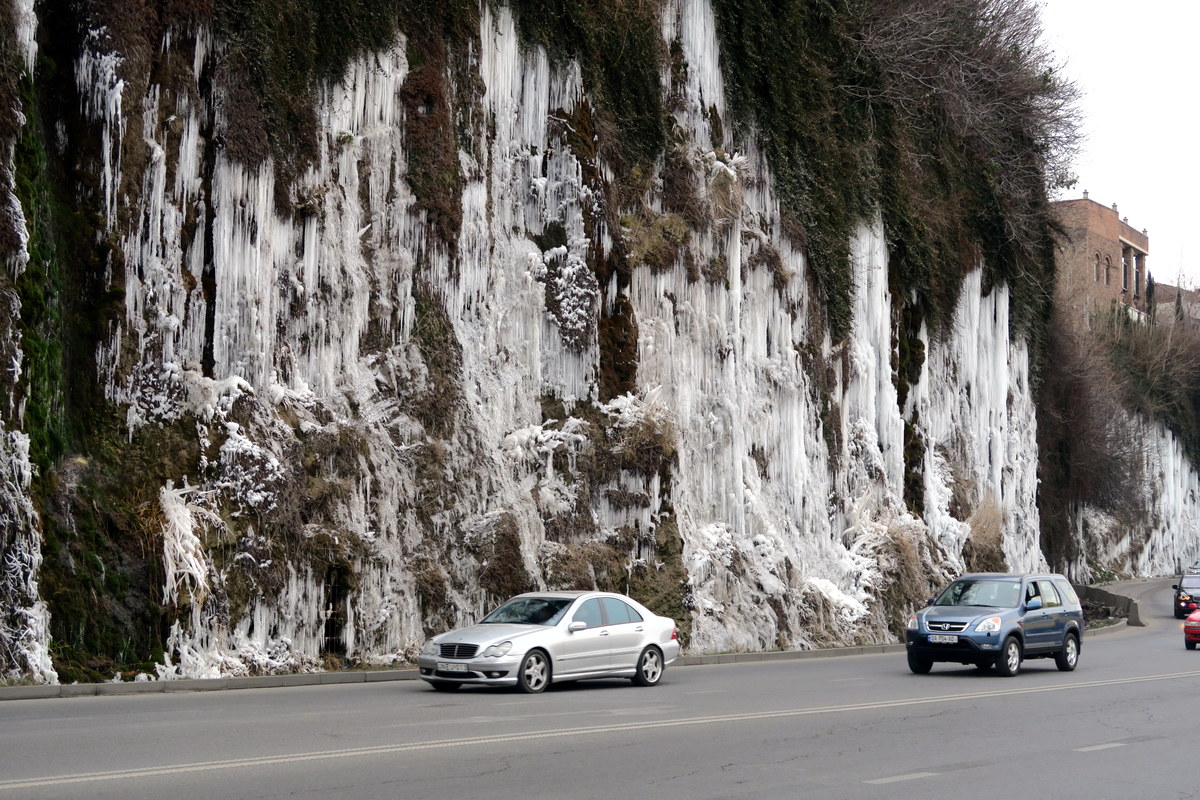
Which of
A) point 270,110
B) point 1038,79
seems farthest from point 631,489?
point 1038,79

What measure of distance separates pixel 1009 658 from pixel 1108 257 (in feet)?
233

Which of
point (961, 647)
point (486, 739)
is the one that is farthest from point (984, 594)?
point (486, 739)

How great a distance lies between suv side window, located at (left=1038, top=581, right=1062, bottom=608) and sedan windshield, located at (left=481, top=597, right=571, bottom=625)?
7894 mm

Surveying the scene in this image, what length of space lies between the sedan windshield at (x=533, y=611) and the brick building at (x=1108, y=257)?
5923cm

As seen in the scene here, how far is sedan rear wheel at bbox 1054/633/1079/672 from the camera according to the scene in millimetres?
19406

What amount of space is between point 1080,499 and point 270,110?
4098 centimetres

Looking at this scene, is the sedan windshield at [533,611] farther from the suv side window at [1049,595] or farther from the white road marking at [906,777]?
the suv side window at [1049,595]

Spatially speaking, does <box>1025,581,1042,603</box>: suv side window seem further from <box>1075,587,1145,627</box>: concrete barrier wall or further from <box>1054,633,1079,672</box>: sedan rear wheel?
<box>1075,587,1145,627</box>: concrete barrier wall

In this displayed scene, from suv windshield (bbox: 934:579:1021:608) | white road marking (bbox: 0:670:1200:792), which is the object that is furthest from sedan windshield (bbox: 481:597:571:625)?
suv windshield (bbox: 934:579:1021:608)

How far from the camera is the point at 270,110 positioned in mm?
21219

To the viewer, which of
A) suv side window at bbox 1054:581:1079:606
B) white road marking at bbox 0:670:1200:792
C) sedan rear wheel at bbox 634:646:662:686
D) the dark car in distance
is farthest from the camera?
the dark car in distance

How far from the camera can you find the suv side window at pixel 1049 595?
1923 cm

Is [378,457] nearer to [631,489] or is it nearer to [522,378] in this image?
[522,378]

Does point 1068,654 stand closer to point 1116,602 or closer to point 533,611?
point 533,611
